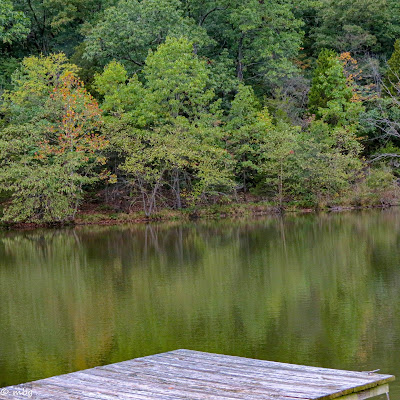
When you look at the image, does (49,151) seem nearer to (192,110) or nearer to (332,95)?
(192,110)

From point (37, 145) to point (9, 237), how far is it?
5.18 m

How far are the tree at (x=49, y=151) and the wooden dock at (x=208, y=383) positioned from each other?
22421 millimetres

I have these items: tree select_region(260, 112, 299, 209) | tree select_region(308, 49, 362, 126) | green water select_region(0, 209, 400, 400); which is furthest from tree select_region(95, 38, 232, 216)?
green water select_region(0, 209, 400, 400)

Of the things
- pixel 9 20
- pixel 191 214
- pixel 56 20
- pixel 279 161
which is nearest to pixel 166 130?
pixel 191 214

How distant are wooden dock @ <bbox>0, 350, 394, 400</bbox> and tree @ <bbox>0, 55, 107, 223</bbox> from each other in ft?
73.6

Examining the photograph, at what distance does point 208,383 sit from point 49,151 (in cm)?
2449

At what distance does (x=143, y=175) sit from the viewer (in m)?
31.0

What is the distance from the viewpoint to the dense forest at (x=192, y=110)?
30266mm

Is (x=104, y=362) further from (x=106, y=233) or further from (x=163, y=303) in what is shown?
(x=106, y=233)

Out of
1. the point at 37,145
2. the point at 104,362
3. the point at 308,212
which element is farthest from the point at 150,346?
the point at 308,212

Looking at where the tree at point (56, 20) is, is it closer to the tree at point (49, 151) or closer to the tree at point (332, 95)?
the tree at point (49, 151)

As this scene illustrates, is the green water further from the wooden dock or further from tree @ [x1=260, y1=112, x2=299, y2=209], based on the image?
tree @ [x1=260, y1=112, x2=299, y2=209]

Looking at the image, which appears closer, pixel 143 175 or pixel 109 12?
pixel 143 175

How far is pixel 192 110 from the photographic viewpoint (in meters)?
34.1
